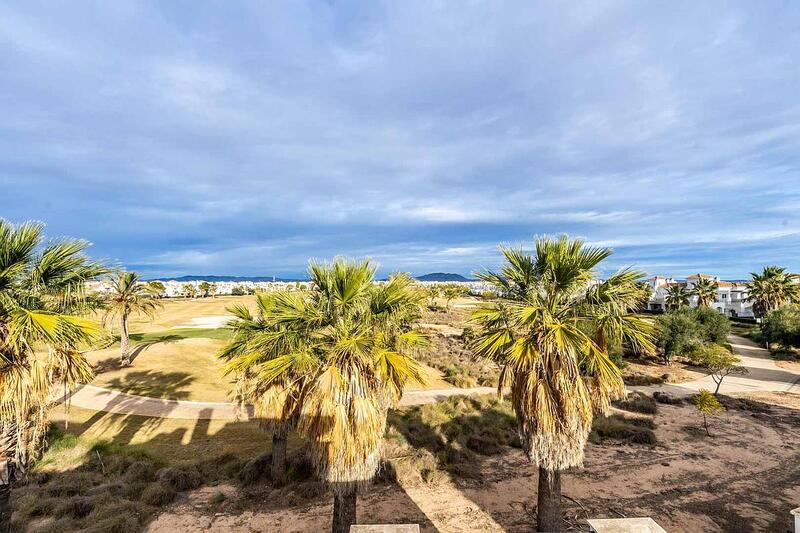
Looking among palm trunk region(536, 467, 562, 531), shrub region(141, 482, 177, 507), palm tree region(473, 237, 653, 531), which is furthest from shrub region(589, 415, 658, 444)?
shrub region(141, 482, 177, 507)

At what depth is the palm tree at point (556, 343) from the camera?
8500 mm

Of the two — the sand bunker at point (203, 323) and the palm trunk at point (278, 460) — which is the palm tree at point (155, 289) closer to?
the sand bunker at point (203, 323)

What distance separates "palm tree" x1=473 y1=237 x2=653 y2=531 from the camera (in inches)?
335

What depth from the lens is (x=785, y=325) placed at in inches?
1529

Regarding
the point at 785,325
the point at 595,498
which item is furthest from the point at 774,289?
the point at 595,498

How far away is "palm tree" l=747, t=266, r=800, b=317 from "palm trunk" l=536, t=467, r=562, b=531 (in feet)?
180

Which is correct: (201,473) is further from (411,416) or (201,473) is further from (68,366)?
(411,416)

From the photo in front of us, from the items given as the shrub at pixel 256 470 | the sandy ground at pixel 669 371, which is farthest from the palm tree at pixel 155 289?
the sandy ground at pixel 669 371

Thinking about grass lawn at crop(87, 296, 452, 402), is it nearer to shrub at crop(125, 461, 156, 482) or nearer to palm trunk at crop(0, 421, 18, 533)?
shrub at crop(125, 461, 156, 482)

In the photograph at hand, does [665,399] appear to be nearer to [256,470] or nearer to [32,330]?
[256,470]

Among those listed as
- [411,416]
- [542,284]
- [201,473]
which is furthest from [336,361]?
[411,416]

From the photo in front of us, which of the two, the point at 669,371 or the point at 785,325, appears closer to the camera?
the point at 669,371

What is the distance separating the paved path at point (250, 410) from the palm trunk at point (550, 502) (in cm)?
1477

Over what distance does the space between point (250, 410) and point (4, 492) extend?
15.0m
